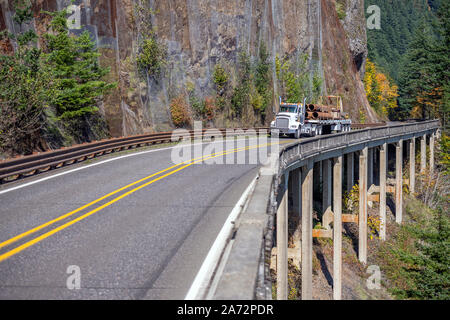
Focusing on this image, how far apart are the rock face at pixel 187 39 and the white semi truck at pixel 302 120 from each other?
8.83 m

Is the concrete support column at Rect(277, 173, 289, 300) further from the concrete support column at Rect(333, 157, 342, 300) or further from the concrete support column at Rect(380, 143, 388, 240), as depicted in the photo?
the concrete support column at Rect(380, 143, 388, 240)

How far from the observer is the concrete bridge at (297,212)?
15.4 feet

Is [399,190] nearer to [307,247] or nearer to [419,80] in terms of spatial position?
[307,247]

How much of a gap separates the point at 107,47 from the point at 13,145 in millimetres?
11946

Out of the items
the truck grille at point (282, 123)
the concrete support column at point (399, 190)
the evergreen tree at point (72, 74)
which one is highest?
the evergreen tree at point (72, 74)

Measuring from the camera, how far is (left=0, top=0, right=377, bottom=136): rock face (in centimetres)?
2816

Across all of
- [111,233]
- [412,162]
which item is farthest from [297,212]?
[412,162]

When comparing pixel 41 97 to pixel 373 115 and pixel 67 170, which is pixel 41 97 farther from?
pixel 373 115

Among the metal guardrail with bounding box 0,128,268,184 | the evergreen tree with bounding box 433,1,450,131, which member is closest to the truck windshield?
the metal guardrail with bounding box 0,128,268,184

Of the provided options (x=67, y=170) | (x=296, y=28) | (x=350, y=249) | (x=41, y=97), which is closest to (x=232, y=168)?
(x=67, y=170)

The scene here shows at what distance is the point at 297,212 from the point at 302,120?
461 inches

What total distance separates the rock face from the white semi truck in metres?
8.83

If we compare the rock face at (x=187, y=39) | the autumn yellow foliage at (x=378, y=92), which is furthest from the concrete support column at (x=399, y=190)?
the autumn yellow foliage at (x=378, y=92)

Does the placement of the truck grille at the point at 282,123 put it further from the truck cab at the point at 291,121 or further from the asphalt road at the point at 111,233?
the asphalt road at the point at 111,233
